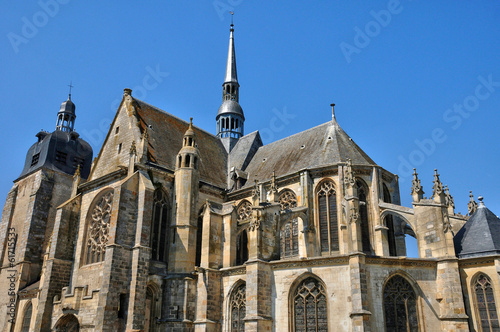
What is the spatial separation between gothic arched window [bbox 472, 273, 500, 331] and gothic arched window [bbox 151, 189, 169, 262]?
559 inches

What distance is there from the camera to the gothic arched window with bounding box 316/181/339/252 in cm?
2203

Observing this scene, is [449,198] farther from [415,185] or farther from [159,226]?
[159,226]

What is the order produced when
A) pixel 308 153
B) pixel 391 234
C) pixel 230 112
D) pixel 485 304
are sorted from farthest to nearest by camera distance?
pixel 230 112 → pixel 308 153 → pixel 391 234 → pixel 485 304

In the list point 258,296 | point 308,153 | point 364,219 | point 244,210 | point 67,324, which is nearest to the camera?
point 258,296

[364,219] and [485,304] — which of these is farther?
[364,219]

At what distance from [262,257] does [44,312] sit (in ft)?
40.1

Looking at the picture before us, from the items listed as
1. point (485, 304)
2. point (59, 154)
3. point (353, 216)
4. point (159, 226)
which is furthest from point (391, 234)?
point (59, 154)

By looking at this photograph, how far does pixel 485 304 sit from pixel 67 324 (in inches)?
750

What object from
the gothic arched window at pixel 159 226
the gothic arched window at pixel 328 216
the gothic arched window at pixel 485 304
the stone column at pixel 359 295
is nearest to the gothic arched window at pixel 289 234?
the gothic arched window at pixel 328 216

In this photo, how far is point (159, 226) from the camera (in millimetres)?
22859

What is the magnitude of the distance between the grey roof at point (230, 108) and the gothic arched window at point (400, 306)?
71.3 feet

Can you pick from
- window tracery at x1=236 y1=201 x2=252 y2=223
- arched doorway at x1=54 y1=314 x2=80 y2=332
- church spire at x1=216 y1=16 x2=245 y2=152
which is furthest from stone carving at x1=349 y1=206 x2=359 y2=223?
church spire at x1=216 y1=16 x2=245 y2=152

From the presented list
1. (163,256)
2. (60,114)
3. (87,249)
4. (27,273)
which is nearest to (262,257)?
(163,256)

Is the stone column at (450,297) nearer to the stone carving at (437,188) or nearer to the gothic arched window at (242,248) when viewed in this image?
the stone carving at (437,188)
